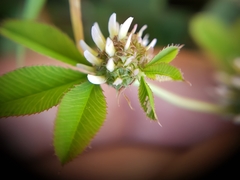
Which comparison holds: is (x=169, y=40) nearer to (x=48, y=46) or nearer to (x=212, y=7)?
(x=212, y=7)

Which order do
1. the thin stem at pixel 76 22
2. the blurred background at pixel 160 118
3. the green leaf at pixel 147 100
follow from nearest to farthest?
the green leaf at pixel 147 100
the thin stem at pixel 76 22
the blurred background at pixel 160 118

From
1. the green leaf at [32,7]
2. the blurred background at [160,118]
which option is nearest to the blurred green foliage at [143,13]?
the blurred background at [160,118]

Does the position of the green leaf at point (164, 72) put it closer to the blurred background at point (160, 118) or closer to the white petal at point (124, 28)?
the white petal at point (124, 28)

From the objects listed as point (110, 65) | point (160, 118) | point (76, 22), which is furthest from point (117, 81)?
point (160, 118)

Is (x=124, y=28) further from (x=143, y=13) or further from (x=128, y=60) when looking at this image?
(x=143, y=13)

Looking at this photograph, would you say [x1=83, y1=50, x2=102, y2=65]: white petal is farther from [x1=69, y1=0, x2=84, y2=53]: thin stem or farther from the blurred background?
the blurred background

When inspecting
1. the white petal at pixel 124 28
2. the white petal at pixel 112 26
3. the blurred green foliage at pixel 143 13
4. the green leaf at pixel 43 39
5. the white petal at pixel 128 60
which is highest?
the blurred green foliage at pixel 143 13
